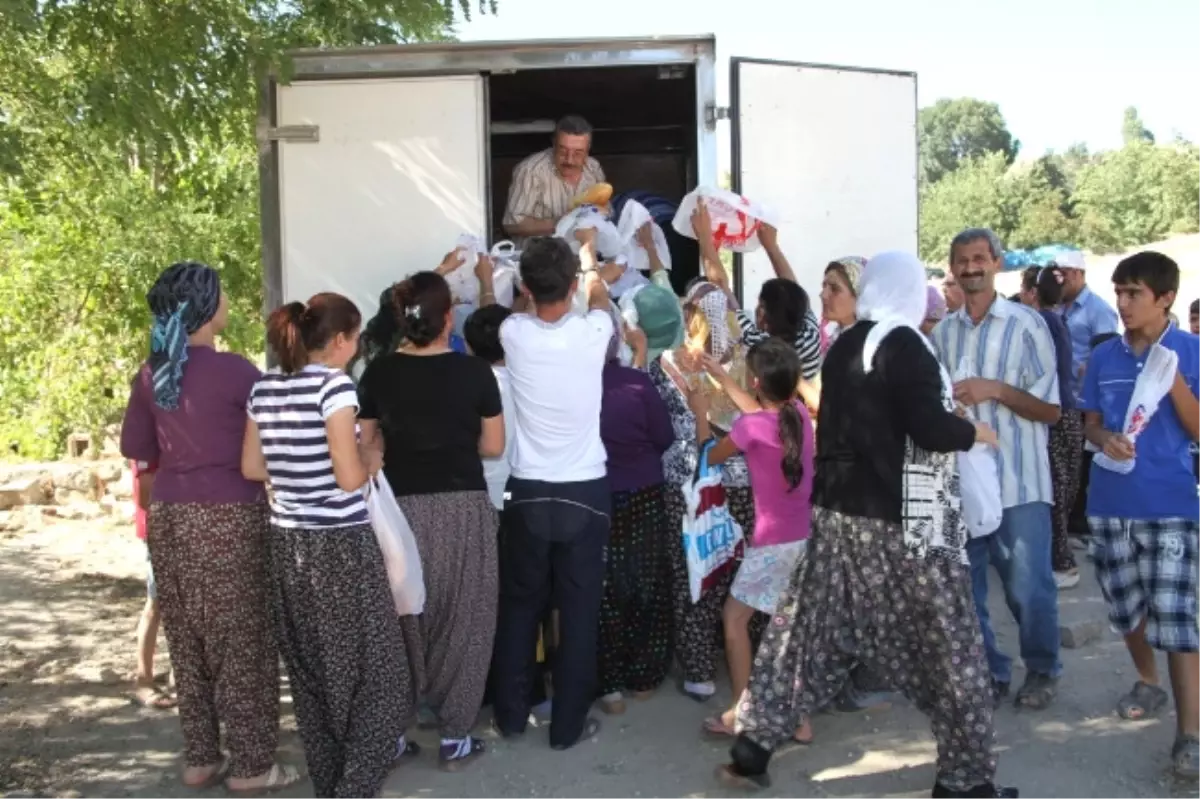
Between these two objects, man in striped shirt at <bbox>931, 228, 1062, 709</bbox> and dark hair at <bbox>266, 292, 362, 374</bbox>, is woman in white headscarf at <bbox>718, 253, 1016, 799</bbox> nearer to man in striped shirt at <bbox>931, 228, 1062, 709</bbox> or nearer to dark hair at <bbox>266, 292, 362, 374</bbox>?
man in striped shirt at <bbox>931, 228, 1062, 709</bbox>

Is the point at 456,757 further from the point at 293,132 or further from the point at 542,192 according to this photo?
the point at 542,192

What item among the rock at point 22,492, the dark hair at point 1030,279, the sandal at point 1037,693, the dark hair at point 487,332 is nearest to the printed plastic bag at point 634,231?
the dark hair at point 487,332

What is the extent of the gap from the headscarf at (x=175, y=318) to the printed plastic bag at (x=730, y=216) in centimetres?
229

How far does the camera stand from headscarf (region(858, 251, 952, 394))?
338 centimetres

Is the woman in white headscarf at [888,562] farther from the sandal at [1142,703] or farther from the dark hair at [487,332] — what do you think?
the dark hair at [487,332]

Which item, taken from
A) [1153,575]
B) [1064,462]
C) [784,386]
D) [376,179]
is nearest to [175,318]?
[376,179]

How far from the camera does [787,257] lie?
533cm

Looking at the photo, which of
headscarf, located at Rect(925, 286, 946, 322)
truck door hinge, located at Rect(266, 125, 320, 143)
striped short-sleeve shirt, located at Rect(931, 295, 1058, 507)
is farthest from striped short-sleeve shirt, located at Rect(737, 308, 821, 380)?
truck door hinge, located at Rect(266, 125, 320, 143)

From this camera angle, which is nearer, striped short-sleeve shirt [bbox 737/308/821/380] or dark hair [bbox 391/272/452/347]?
dark hair [bbox 391/272/452/347]

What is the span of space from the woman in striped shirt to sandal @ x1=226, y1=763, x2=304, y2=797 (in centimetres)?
28

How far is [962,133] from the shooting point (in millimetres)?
81438

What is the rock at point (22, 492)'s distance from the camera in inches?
387

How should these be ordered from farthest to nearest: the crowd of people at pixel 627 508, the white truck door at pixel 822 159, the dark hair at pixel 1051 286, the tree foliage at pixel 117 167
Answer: the dark hair at pixel 1051 286, the white truck door at pixel 822 159, the tree foliage at pixel 117 167, the crowd of people at pixel 627 508

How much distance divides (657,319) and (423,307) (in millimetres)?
1184
